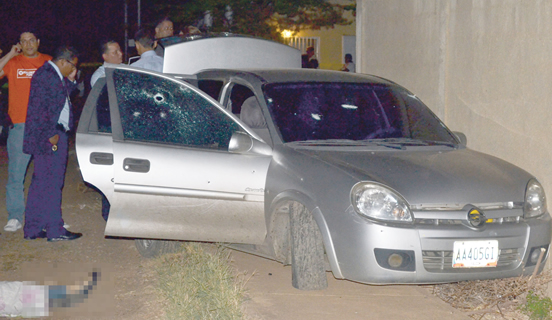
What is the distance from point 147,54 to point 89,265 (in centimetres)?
259

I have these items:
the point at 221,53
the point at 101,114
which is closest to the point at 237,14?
the point at 221,53

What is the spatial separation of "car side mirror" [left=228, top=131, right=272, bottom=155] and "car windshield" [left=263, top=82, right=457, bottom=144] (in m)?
0.18

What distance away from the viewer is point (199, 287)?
491cm

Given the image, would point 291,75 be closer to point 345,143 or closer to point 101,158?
point 345,143

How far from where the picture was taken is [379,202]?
4.36 meters

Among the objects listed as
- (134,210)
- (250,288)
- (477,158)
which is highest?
(477,158)

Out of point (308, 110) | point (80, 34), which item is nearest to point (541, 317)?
point (308, 110)

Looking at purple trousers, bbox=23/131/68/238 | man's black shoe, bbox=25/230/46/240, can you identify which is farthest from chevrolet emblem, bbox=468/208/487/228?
man's black shoe, bbox=25/230/46/240

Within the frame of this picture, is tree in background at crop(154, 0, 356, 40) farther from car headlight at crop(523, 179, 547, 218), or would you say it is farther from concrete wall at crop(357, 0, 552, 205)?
car headlight at crop(523, 179, 547, 218)

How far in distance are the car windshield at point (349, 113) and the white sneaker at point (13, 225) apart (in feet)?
10.7

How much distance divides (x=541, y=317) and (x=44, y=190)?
4.45m

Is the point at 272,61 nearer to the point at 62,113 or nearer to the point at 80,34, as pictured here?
the point at 62,113

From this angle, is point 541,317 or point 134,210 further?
point 134,210

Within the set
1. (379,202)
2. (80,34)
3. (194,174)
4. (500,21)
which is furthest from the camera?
(80,34)
